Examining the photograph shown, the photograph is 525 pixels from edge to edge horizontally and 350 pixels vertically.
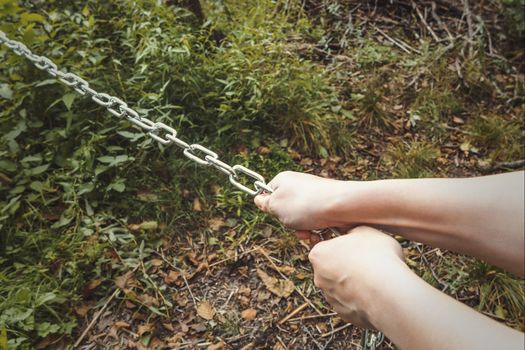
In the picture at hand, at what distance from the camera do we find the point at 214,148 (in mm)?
2441

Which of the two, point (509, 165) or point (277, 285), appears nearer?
point (277, 285)

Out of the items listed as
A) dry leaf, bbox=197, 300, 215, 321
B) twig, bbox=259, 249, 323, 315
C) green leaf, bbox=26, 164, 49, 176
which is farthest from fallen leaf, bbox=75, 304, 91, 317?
twig, bbox=259, 249, 323, 315

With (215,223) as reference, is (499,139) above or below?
above

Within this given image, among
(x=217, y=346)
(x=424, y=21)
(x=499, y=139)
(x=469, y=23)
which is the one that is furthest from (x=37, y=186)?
(x=469, y=23)

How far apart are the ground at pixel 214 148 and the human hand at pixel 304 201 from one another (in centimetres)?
74

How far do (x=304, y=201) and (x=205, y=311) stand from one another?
878 mm

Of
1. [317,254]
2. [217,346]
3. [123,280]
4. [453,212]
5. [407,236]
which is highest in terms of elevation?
[453,212]

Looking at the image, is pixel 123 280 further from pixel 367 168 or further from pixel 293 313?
pixel 367 168

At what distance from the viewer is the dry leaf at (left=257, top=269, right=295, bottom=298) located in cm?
204

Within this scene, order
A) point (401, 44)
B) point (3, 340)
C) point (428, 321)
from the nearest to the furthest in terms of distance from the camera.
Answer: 1. point (428, 321)
2. point (3, 340)
3. point (401, 44)

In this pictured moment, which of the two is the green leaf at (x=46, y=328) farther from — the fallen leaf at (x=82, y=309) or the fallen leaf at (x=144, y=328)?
the fallen leaf at (x=144, y=328)

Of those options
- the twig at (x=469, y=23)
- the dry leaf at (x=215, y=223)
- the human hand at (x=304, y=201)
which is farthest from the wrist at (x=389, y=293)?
the twig at (x=469, y=23)

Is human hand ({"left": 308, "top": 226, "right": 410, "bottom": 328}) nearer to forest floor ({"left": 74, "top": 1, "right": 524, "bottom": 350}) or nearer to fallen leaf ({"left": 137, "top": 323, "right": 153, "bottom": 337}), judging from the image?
forest floor ({"left": 74, "top": 1, "right": 524, "bottom": 350})

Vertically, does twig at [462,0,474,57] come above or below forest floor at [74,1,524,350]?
above
